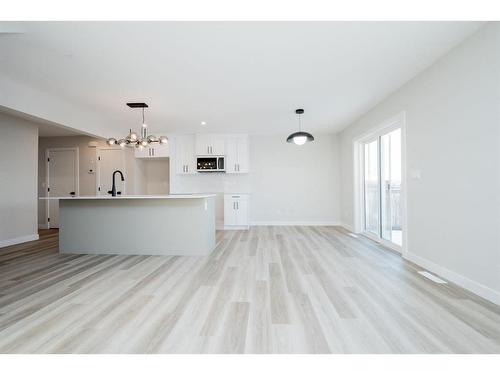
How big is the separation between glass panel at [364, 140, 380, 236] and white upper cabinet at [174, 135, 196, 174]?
4.48 metres

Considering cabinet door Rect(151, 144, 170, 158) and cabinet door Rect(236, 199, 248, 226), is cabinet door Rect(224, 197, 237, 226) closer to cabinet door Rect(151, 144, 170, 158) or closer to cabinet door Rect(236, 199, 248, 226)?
cabinet door Rect(236, 199, 248, 226)

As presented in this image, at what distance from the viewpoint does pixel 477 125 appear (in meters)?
2.38

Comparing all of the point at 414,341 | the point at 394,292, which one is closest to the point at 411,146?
the point at 394,292

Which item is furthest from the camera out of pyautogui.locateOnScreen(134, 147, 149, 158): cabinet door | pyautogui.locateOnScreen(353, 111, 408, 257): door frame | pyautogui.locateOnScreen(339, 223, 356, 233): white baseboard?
pyautogui.locateOnScreen(134, 147, 149, 158): cabinet door

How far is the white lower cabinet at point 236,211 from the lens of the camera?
6.39m

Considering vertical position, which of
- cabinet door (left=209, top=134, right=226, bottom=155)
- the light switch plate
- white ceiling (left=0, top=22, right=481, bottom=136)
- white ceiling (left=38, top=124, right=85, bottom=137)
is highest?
white ceiling (left=0, top=22, right=481, bottom=136)

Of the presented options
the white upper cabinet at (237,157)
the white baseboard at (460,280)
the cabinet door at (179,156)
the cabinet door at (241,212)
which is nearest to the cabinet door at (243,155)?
the white upper cabinet at (237,157)

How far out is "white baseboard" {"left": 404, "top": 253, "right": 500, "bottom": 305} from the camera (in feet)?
7.27

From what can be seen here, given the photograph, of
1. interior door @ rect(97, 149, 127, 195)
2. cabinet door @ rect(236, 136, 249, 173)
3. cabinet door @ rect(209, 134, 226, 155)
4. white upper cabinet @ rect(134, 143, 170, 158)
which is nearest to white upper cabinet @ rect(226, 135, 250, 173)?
cabinet door @ rect(236, 136, 249, 173)

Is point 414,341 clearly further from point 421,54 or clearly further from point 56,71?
point 56,71

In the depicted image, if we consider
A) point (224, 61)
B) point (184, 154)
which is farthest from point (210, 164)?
point (224, 61)

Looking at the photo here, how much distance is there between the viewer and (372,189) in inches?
206

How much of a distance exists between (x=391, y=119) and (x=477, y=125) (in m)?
1.69

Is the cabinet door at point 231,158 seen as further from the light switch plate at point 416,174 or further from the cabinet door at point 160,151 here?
the light switch plate at point 416,174
